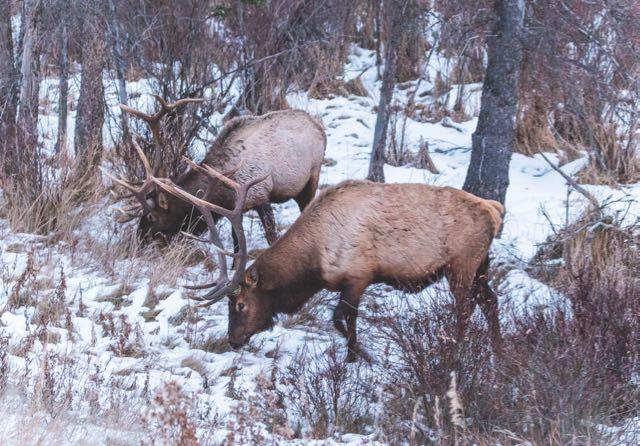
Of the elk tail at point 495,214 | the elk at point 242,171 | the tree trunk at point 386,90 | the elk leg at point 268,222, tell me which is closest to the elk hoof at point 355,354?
the elk tail at point 495,214

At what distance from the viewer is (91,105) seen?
9.30 metres

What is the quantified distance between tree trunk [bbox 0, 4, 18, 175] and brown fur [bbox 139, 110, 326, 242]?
5.47 ft

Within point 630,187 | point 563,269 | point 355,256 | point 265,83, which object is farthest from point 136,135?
point 630,187

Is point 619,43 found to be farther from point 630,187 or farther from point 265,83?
point 265,83

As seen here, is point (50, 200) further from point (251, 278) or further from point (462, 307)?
point (462, 307)

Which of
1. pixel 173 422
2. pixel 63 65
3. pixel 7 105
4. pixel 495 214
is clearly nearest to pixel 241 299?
pixel 495 214

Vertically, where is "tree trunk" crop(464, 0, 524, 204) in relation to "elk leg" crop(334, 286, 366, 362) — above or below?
above

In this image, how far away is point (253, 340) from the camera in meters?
6.48

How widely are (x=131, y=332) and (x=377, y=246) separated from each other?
73.9 inches

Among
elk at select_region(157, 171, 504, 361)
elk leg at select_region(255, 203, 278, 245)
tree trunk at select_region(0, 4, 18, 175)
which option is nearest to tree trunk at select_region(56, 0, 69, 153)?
tree trunk at select_region(0, 4, 18, 175)

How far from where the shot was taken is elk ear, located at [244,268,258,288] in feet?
20.0

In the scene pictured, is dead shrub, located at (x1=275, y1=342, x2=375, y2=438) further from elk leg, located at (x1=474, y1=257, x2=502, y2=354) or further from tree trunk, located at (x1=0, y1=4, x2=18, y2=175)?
tree trunk, located at (x1=0, y1=4, x2=18, y2=175)

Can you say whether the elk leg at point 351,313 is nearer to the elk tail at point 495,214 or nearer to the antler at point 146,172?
the elk tail at point 495,214

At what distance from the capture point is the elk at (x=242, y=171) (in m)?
7.78
